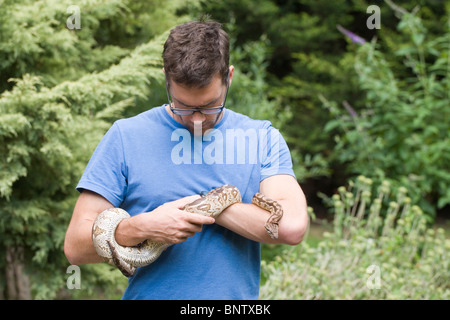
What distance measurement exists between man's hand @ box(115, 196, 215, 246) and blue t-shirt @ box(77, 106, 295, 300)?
18 cm

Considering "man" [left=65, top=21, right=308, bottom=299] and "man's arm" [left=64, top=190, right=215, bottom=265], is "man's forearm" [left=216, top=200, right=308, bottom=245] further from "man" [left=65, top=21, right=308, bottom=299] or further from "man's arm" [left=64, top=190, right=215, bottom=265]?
"man's arm" [left=64, top=190, right=215, bottom=265]

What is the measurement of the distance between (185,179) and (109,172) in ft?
1.22

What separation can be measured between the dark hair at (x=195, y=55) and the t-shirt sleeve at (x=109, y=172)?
0.43m

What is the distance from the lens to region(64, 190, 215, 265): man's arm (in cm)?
212

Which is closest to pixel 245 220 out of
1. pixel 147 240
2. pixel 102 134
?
pixel 147 240

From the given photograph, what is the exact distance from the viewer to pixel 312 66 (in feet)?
31.0

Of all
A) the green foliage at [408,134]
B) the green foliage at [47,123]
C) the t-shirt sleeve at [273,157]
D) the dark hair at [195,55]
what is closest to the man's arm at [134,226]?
the t-shirt sleeve at [273,157]

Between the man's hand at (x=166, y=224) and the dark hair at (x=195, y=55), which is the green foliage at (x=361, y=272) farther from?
the dark hair at (x=195, y=55)

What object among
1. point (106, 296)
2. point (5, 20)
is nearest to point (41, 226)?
point (106, 296)

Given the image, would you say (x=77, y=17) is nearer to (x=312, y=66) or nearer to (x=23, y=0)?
(x=23, y=0)

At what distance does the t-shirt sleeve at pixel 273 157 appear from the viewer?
2.48 meters

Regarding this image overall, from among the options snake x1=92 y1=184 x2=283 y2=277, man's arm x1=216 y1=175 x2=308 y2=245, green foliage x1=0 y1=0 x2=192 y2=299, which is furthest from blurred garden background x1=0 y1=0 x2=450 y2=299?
snake x1=92 y1=184 x2=283 y2=277

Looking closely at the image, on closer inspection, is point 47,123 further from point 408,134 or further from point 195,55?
point 408,134

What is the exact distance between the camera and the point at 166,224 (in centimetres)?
212
